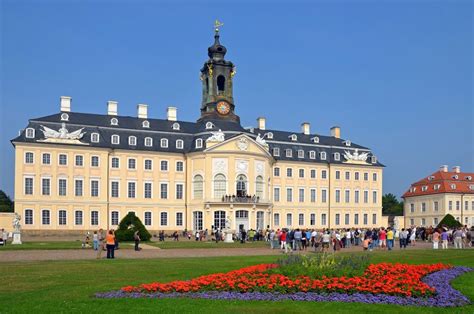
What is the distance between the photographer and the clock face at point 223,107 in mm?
70625

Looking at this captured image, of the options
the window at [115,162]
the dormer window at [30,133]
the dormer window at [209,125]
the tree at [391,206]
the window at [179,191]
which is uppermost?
the dormer window at [209,125]

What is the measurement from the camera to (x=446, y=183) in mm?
84188

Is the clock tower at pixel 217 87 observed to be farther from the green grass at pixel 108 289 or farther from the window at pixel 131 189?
the green grass at pixel 108 289

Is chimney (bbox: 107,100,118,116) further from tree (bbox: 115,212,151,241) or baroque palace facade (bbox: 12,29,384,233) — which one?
tree (bbox: 115,212,151,241)

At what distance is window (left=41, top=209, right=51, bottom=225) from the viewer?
59406mm

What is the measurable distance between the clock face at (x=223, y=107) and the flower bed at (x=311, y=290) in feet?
184

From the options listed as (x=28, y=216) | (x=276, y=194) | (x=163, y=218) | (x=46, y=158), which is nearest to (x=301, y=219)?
(x=276, y=194)

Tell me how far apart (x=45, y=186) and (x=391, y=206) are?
80.1 meters

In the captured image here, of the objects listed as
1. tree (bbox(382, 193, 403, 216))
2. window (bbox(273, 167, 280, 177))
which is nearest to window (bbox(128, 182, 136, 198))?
window (bbox(273, 167, 280, 177))

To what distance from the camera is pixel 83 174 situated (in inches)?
2434

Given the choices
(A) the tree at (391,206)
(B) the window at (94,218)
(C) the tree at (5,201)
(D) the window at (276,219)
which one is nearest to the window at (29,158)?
(B) the window at (94,218)

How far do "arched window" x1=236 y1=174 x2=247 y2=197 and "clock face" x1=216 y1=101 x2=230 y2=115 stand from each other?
10.3m

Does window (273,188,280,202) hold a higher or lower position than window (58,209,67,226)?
higher

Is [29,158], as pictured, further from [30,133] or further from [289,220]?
[289,220]
